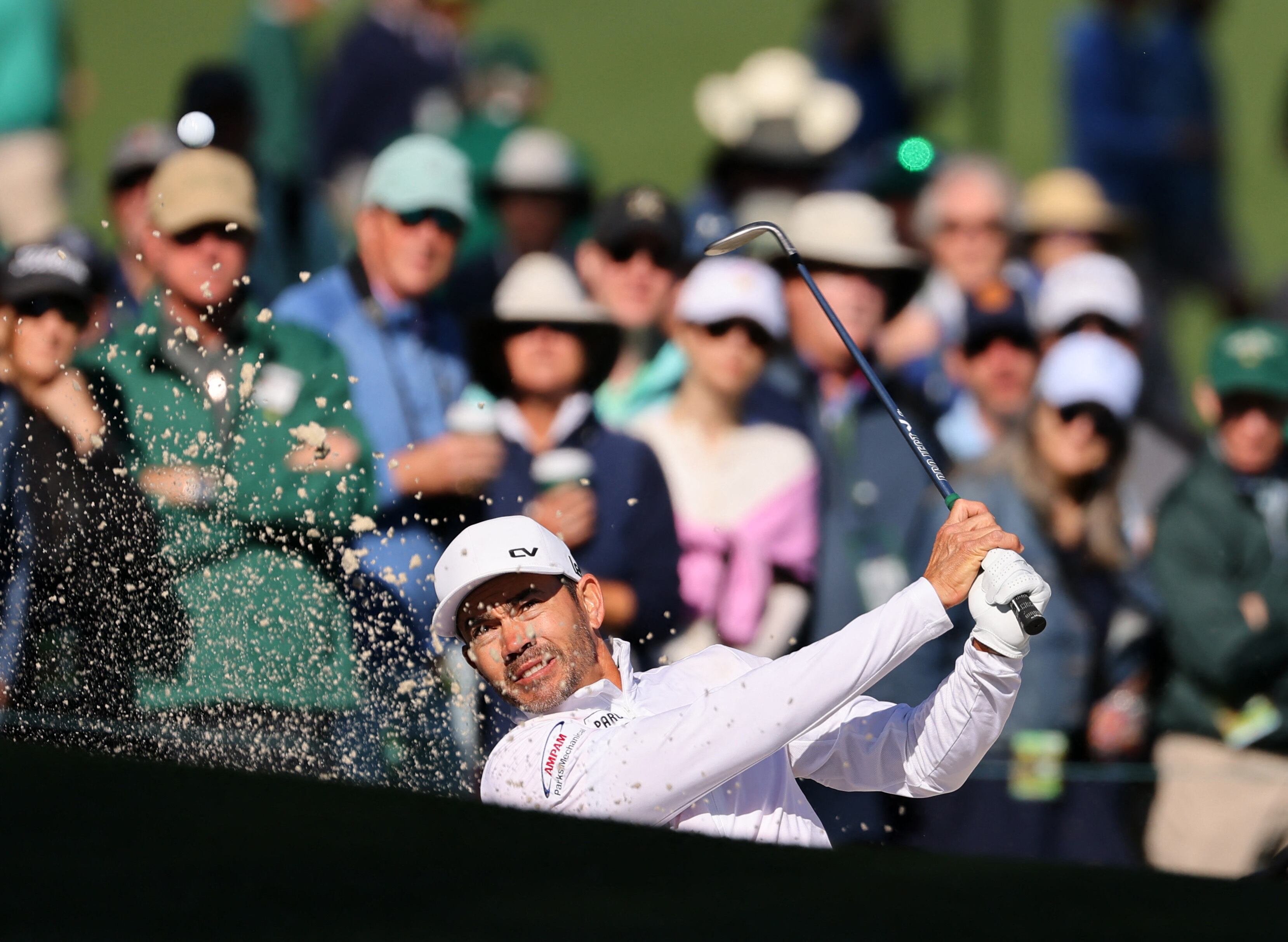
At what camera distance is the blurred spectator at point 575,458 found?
4.11 meters

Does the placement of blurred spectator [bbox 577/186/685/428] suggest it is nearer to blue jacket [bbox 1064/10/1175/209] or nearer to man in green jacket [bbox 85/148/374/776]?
man in green jacket [bbox 85/148/374/776]

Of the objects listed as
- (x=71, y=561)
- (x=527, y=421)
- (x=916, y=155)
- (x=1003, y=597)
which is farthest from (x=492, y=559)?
(x=71, y=561)

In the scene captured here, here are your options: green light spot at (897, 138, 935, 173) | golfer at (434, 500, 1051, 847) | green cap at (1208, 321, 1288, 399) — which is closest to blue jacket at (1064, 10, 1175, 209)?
green cap at (1208, 321, 1288, 399)

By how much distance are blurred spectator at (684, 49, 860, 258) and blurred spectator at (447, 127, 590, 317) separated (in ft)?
1.05

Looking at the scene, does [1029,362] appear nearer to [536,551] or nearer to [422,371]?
[422,371]

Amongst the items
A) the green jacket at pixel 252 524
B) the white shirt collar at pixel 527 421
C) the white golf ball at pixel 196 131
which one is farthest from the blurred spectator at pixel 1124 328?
the white golf ball at pixel 196 131

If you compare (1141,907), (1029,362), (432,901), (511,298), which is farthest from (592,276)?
(1141,907)

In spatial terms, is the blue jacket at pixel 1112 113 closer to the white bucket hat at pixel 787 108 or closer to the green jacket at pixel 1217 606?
the white bucket hat at pixel 787 108

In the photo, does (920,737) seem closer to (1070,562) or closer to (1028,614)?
(1028,614)

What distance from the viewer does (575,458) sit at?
Answer: 4.23 meters

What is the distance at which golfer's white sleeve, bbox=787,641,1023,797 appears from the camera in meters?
2.88

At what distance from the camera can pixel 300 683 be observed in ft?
13.1

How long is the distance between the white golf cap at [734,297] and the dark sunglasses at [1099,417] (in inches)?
28.2

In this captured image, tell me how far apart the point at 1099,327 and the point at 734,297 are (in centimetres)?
105
